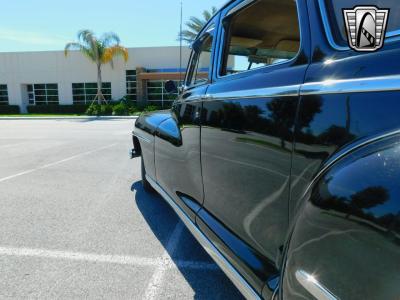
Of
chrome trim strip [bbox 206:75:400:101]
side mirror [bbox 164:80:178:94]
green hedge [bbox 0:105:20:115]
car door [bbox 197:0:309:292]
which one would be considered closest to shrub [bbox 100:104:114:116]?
green hedge [bbox 0:105:20:115]

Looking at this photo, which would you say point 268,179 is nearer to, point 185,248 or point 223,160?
point 223,160

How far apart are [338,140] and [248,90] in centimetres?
78

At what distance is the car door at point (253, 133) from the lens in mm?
1749

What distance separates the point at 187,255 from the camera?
10.5 feet

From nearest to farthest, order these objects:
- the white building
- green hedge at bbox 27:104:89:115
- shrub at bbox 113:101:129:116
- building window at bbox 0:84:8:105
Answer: shrub at bbox 113:101:129:116 < the white building < green hedge at bbox 27:104:89:115 < building window at bbox 0:84:8:105

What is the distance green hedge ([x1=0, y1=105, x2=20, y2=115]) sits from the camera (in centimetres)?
3456

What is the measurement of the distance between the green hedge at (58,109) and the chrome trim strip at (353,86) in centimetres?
3244

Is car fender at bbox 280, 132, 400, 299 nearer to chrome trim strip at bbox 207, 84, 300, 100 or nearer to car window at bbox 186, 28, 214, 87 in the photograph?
chrome trim strip at bbox 207, 84, 300, 100

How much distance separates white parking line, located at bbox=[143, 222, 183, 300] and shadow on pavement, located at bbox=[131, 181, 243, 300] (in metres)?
0.04

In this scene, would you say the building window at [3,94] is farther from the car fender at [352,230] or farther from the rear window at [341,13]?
the car fender at [352,230]

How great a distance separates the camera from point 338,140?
4.52 ft

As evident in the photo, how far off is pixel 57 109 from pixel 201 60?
108 feet

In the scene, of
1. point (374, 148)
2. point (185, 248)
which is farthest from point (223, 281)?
point (374, 148)

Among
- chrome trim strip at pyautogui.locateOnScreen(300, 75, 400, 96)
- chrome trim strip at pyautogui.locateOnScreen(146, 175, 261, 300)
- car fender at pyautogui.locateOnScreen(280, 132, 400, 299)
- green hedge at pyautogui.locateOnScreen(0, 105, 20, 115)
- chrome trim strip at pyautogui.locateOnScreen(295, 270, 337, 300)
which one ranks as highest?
chrome trim strip at pyautogui.locateOnScreen(300, 75, 400, 96)
